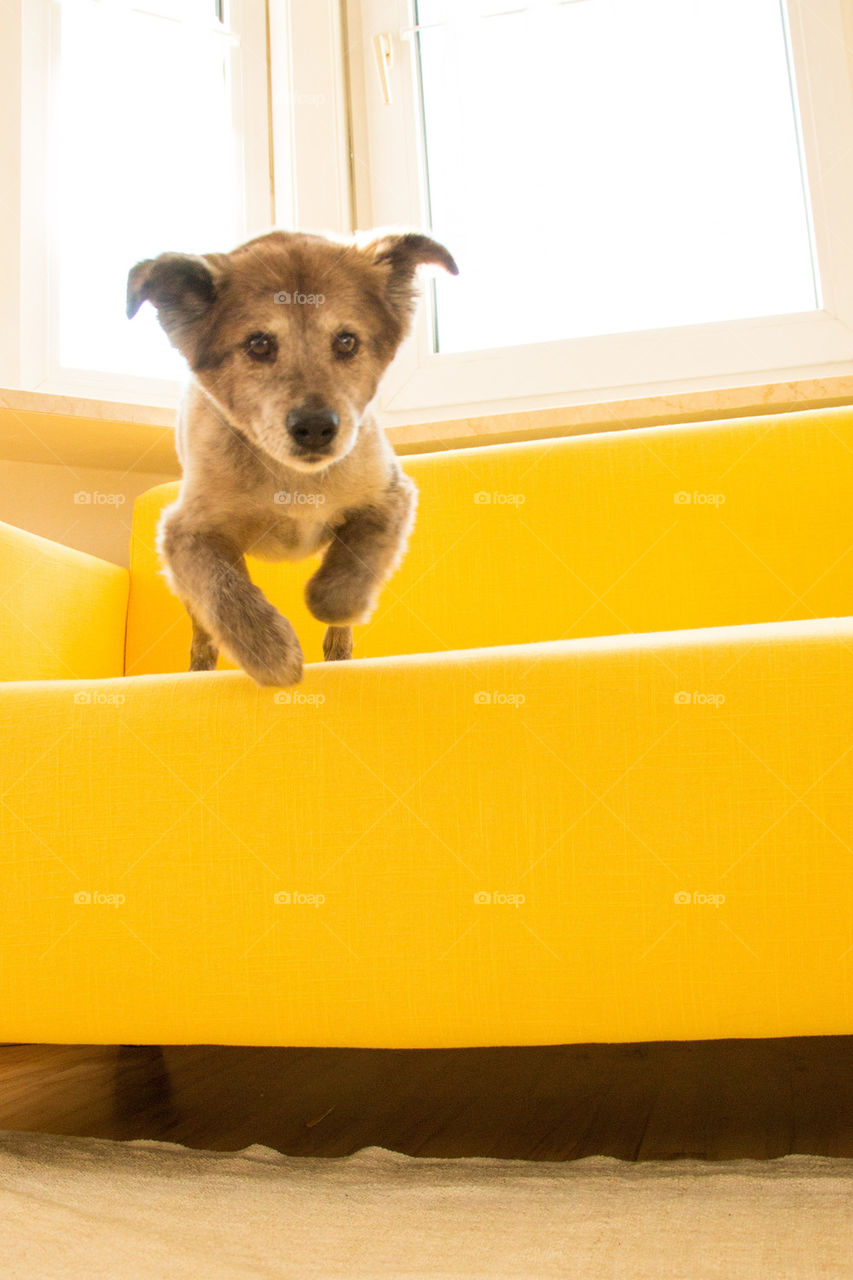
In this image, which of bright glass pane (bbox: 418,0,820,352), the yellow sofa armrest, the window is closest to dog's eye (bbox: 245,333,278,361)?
the yellow sofa armrest

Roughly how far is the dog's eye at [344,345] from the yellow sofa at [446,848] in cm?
49

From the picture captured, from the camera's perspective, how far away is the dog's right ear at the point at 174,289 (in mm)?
1349

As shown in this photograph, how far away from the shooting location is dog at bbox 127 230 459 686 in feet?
4.41

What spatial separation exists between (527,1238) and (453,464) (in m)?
1.62

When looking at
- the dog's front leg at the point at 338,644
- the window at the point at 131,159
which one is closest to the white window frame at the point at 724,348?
the window at the point at 131,159

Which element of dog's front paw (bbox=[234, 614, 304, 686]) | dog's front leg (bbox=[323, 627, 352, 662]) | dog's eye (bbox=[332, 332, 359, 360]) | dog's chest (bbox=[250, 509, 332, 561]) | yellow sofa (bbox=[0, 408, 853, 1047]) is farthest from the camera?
dog's front leg (bbox=[323, 627, 352, 662])

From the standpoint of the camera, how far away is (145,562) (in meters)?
2.27

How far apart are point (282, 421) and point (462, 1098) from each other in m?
0.99

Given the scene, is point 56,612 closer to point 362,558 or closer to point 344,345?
point 362,558

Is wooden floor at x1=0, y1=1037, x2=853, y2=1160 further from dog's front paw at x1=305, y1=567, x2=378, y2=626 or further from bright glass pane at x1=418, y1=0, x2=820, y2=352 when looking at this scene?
bright glass pane at x1=418, y1=0, x2=820, y2=352

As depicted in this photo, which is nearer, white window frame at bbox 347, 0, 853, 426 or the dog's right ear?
the dog's right ear

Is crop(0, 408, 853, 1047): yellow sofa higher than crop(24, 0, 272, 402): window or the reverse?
the reverse

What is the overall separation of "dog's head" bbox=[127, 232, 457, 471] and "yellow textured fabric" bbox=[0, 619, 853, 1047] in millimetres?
371

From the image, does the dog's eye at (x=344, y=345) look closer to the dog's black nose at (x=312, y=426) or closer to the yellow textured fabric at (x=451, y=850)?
the dog's black nose at (x=312, y=426)
